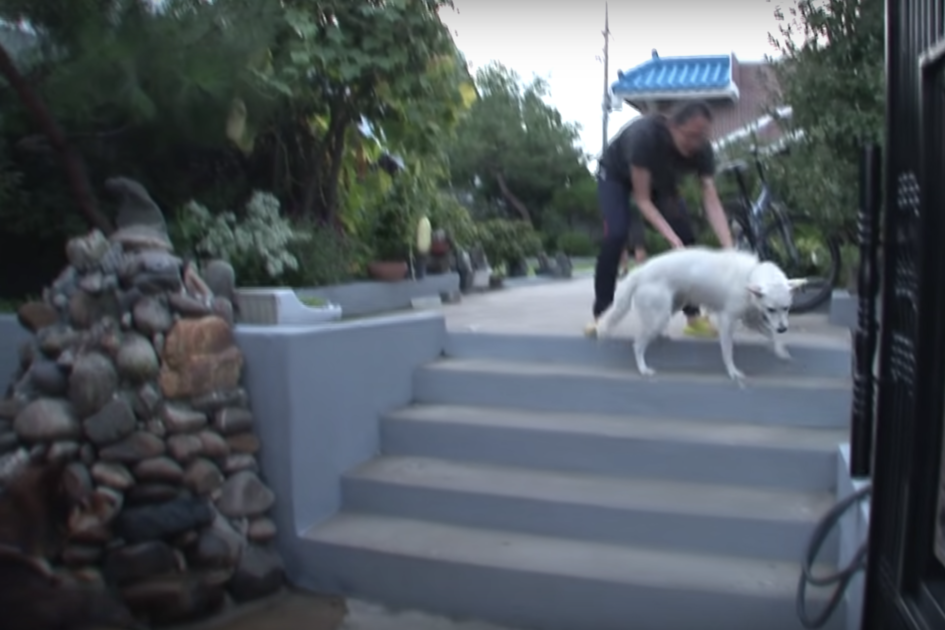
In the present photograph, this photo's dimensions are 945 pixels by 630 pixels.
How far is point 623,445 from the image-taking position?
4426mm

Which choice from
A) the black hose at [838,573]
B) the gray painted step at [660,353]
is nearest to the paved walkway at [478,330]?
the gray painted step at [660,353]

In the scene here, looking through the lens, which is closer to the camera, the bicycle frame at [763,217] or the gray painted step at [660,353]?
the gray painted step at [660,353]

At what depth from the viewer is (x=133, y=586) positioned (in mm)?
3842

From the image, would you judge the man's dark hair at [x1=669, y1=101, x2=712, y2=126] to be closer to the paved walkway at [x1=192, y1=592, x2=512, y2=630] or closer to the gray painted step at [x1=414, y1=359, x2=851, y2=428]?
the gray painted step at [x1=414, y1=359, x2=851, y2=428]

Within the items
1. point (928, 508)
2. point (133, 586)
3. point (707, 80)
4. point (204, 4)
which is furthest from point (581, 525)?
point (707, 80)

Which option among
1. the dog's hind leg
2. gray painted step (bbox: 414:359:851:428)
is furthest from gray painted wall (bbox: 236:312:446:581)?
the dog's hind leg

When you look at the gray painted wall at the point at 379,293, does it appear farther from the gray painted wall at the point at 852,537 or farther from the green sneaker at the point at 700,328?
the gray painted wall at the point at 852,537

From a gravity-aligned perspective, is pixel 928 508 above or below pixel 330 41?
below

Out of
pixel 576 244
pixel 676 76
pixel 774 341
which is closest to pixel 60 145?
pixel 774 341

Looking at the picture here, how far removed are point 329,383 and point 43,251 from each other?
255 cm

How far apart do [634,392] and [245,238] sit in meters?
2.49

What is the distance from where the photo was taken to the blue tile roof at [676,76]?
1630 centimetres

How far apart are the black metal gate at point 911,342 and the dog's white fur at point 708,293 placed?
2.27 metres

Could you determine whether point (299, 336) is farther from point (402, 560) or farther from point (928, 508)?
point (928, 508)
